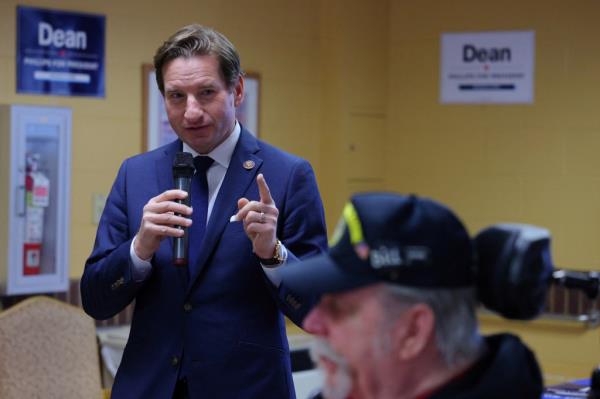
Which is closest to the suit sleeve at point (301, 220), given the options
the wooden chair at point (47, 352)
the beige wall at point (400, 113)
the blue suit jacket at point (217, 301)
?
the blue suit jacket at point (217, 301)

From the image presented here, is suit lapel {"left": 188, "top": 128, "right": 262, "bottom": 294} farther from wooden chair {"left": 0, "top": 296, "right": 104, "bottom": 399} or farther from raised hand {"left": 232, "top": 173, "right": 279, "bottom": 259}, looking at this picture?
wooden chair {"left": 0, "top": 296, "right": 104, "bottom": 399}

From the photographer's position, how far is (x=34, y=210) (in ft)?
13.1

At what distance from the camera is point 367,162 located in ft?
16.5

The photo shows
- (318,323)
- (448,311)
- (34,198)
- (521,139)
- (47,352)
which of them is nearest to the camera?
(448,311)

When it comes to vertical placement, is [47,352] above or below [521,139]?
below

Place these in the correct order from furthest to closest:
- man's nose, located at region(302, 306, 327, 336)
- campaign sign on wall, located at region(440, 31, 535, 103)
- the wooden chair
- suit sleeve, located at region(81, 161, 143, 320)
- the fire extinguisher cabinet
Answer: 1. campaign sign on wall, located at region(440, 31, 535, 103)
2. the fire extinguisher cabinet
3. the wooden chair
4. suit sleeve, located at region(81, 161, 143, 320)
5. man's nose, located at region(302, 306, 327, 336)

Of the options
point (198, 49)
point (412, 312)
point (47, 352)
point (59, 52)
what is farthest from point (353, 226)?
point (59, 52)

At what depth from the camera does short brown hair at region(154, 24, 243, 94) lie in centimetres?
222

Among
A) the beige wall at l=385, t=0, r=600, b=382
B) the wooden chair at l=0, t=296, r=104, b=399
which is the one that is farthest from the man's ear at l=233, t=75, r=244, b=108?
the beige wall at l=385, t=0, r=600, b=382

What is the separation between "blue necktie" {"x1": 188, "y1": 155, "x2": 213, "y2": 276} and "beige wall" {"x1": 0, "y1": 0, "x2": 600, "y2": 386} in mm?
1988

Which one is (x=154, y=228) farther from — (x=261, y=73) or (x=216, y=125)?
(x=261, y=73)

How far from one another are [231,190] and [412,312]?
0.94m

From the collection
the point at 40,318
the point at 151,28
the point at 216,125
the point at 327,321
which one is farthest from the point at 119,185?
the point at 151,28

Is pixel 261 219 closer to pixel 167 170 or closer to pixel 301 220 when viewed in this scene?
pixel 301 220
